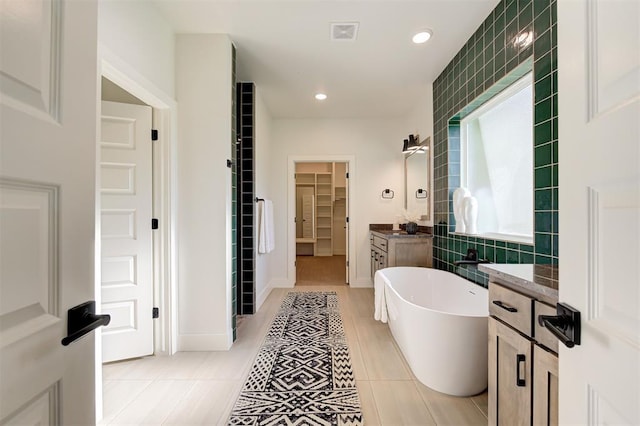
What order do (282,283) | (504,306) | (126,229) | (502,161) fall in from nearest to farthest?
(504,306) < (126,229) < (502,161) < (282,283)

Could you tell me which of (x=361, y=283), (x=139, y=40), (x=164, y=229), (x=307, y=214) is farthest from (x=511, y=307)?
(x=307, y=214)

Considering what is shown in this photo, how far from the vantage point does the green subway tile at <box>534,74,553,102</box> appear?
1591mm

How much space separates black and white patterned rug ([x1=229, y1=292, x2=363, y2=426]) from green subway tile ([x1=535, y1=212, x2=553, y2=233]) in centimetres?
151

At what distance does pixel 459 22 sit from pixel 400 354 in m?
2.70

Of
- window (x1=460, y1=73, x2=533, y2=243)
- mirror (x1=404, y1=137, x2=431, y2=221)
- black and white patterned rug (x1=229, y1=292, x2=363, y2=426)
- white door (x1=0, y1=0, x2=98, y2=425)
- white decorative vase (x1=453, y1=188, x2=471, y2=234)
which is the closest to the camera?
white door (x1=0, y1=0, x2=98, y2=425)

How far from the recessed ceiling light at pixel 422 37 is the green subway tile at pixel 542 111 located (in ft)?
3.74

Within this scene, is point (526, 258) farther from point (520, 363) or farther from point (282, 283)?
point (282, 283)

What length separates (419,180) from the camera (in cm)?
388

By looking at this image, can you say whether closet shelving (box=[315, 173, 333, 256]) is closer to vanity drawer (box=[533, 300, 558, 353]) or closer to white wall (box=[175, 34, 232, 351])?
white wall (box=[175, 34, 232, 351])

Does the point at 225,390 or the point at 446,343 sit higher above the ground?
the point at 446,343
